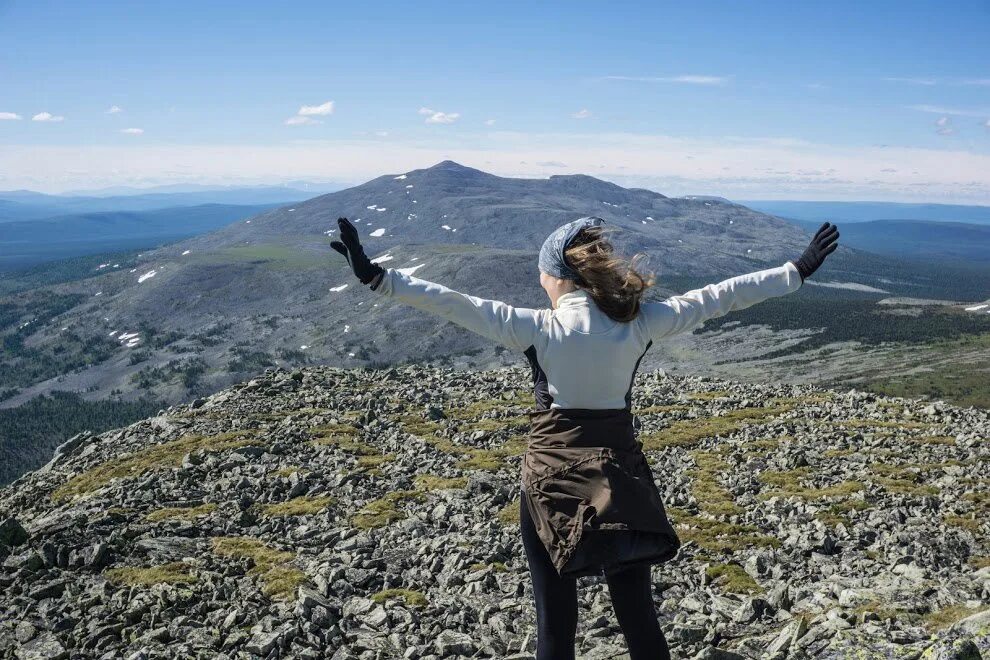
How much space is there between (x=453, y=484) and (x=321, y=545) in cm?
543

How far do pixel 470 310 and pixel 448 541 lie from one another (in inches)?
470

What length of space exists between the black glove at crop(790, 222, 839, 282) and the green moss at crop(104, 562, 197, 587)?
12871 mm

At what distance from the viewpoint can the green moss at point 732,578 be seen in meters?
12.8

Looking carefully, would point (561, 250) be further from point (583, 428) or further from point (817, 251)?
point (817, 251)

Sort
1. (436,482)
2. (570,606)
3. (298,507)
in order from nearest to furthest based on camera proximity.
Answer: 1. (570,606)
2. (298,507)
3. (436,482)

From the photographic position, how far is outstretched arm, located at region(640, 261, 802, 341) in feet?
16.9

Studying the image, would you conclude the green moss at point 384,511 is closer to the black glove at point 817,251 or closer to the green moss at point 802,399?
the black glove at point 817,251

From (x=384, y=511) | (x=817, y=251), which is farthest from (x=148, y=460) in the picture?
(x=817, y=251)

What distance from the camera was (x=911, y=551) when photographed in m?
14.0

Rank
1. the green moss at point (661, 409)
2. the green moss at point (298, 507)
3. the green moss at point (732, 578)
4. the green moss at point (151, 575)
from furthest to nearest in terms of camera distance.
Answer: the green moss at point (661, 409) → the green moss at point (298, 507) → the green moss at point (151, 575) → the green moss at point (732, 578)

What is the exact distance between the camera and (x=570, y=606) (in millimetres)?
5078

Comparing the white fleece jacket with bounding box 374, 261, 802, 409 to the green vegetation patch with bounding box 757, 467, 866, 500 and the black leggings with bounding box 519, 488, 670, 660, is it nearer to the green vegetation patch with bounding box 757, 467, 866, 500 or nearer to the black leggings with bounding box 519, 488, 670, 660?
the black leggings with bounding box 519, 488, 670, 660

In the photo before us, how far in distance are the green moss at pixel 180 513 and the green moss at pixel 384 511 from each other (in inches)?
175

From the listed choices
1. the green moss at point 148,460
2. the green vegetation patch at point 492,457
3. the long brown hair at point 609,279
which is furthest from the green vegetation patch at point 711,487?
the green moss at point 148,460
